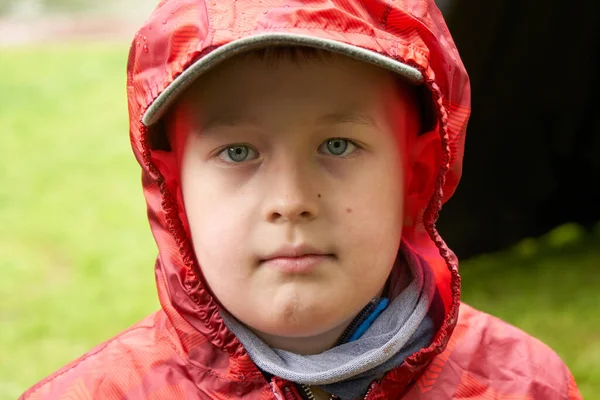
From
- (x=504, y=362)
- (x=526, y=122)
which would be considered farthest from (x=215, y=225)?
(x=526, y=122)

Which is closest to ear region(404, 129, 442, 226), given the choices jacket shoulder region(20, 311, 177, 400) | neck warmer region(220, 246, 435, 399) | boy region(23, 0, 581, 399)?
boy region(23, 0, 581, 399)

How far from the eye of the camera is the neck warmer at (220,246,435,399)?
1.26 metres

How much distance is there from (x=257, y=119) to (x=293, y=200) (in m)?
0.12

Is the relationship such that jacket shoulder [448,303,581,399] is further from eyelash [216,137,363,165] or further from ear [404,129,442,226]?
eyelash [216,137,363,165]

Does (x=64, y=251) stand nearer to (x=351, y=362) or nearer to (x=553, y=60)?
(x=553, y=60)

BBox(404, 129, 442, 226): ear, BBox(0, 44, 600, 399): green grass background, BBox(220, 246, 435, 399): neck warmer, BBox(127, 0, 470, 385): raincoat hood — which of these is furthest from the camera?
BBox(0, 44, 600, 399): green grass background

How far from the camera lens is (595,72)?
2689 mm

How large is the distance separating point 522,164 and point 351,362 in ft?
5.29

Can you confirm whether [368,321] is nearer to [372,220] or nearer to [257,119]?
[372,220]

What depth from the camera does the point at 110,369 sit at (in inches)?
52.7

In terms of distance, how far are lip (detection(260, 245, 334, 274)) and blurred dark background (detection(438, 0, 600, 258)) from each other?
126 centimetres

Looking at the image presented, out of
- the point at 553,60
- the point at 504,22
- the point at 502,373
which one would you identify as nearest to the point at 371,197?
the point at 502,373

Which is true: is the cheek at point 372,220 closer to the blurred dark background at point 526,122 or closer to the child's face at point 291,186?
the child's face at point 291,186

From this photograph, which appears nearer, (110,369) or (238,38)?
(238,38)
